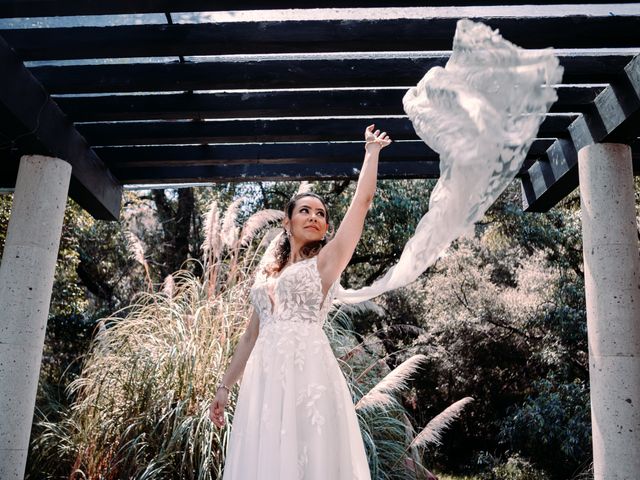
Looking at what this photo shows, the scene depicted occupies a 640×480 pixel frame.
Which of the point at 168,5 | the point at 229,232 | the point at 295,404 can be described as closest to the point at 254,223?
the point at 229,232

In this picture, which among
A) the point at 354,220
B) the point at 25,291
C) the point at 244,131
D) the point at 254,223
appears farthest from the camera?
the point at 254,223

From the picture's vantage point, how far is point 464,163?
1984mm

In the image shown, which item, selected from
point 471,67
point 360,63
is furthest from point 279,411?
point 360,63

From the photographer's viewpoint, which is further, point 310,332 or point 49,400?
point 49,400

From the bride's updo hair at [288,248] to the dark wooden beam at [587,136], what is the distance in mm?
1716

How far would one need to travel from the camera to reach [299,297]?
7.12ft

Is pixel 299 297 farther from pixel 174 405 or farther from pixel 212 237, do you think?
pixel 212 237

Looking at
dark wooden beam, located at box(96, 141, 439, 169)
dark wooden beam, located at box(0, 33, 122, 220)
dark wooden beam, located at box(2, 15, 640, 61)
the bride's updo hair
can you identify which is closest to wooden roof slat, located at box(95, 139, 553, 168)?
dark wooden beam, located at box(96, 141, 439, 169)

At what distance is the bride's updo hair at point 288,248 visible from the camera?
2410mm

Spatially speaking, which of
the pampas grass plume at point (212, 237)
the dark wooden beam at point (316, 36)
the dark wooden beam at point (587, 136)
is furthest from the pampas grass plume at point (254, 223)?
the dark wooden beam at point (316, 36)

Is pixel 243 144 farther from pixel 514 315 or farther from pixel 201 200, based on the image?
pixel 201 200

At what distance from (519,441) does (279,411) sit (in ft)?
23.1

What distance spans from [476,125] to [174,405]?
276cm

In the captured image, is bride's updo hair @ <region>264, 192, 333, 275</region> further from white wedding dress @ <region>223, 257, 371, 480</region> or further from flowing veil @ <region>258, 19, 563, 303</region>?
flowing veil @ <region>258, 19, 563, 303</region>
